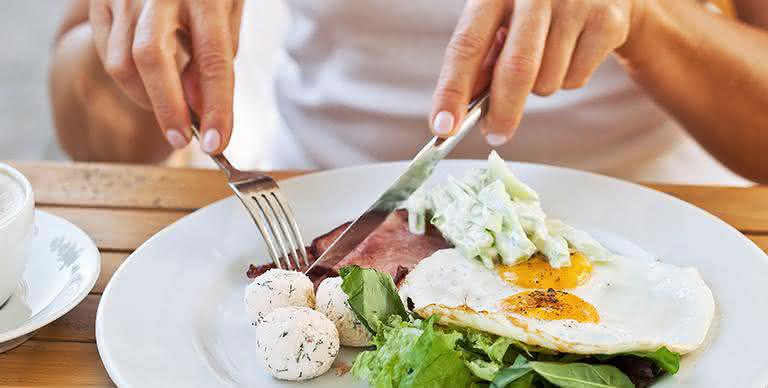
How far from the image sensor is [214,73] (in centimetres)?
165

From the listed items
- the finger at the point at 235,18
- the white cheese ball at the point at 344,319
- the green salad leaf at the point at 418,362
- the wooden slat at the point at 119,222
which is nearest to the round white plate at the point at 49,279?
the wooden slat at the point at 119,222

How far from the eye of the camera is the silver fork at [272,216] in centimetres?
151

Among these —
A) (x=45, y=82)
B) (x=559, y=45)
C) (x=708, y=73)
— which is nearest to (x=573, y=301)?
(x=559, y=45)

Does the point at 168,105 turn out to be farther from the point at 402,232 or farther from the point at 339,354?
the point at 339,354

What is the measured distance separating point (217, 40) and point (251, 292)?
0.59 m

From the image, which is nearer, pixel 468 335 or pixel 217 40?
pixel 468 335

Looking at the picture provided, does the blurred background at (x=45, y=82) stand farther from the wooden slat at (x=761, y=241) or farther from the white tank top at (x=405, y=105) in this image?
the wooden slat at (x=761, y=241)

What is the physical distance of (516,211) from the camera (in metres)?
1.45

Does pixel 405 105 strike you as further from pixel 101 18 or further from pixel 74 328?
pixel 74 328

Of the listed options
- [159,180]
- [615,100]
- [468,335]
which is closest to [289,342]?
[468,335]

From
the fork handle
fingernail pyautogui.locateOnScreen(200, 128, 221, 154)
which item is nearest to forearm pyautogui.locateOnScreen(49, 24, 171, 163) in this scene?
the fork handle

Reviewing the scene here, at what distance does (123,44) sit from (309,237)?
0.55m

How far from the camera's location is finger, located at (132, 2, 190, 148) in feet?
5.25

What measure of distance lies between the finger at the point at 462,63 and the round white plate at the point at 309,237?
1.07 ft
